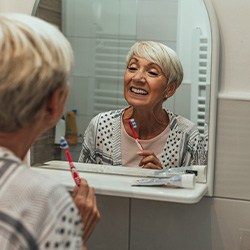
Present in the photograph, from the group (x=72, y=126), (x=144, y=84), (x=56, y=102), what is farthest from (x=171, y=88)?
(x=56, y=102)

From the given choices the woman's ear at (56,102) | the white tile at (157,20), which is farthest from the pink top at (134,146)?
the woman's ear at (56,102)

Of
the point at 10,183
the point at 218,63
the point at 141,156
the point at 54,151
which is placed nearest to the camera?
the point at 10,183

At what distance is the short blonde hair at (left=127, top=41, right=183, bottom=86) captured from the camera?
131 cm

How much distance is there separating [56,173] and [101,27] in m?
0.41

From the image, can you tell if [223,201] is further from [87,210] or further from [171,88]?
[87,210]

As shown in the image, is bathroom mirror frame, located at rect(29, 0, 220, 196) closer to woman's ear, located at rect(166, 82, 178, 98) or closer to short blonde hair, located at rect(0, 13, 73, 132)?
woman's ear, located at rect(166, 82, 178, 98)

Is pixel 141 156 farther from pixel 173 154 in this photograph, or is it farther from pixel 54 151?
pixel 54 151

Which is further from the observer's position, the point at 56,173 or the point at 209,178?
the point at 56,173

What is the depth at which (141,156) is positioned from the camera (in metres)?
1.36

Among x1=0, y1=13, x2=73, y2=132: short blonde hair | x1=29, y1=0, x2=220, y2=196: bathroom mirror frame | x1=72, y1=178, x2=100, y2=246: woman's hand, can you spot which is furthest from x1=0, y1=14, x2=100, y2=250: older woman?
x1=29, y1=0, x2=220, y2=196: bathroom mirror frame

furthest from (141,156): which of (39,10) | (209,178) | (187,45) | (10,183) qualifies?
(10,183)

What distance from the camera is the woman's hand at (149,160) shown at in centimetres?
135

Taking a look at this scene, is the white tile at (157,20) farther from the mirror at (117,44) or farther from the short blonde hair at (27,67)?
the short blonde hair at (27,67)

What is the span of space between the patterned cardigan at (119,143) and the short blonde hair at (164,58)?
9 centimetres
